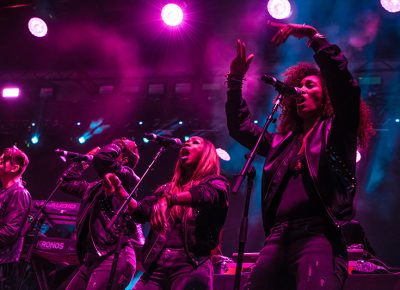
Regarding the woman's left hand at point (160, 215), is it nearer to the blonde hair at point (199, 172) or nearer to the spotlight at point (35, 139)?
the blonde hair at point (199, 172)

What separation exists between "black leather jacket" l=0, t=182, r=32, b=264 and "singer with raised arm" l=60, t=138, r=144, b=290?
42.5 inches

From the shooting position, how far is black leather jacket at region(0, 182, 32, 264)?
504 cm

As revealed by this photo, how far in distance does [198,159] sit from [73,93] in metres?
10.3

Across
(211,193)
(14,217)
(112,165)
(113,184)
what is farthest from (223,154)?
(211,193)

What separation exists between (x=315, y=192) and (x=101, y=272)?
2.19m

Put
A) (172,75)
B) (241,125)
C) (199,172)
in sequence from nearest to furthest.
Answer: (241,125)
(199,172)
(172,75)

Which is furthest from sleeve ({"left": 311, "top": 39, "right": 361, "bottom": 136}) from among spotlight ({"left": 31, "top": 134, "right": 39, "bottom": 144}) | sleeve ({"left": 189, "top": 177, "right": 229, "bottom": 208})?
spotlight ({"left": 31, "top": 134, "right": 39, "bottom": 144})

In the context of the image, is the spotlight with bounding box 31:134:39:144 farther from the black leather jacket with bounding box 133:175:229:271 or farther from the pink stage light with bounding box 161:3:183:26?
the black leather jacket with bounding box 133:175:229:271

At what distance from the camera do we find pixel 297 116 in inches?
120

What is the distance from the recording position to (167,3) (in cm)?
863

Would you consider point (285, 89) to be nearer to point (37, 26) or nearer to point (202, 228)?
point (202, 228)

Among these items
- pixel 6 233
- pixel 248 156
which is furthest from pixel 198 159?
pixel 6 233

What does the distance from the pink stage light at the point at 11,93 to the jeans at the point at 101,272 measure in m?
9.38

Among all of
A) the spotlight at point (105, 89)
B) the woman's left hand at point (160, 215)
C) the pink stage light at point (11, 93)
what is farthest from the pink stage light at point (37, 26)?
the woman's left hand at point (160, 215)
